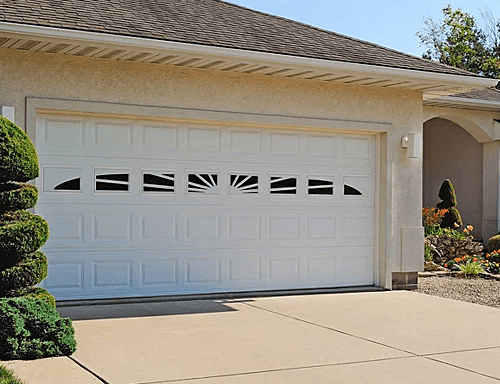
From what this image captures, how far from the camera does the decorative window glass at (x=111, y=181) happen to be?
394 inches

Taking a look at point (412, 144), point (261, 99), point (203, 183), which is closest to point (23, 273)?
point (203, 183)

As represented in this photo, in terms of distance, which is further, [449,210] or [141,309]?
[449,210]

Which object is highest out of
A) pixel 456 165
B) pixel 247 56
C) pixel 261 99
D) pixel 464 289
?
pixel 247 56

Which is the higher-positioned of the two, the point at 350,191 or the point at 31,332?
the point at 350,191

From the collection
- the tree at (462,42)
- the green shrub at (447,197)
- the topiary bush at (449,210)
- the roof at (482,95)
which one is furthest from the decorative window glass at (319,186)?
the tree at (462,42)

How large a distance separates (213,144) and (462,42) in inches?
1031

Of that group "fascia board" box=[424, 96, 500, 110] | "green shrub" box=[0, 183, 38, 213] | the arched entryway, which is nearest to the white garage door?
"green shrub" box=[0, 183, 38, 213]

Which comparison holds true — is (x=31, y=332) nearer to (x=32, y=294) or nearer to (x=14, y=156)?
(x=32, y=294)

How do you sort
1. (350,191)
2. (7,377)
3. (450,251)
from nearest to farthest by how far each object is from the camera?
(7,377), (350,191), (450,251)

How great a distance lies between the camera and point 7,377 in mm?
5785

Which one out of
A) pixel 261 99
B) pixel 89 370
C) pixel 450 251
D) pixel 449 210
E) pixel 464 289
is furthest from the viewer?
pixel 449 210

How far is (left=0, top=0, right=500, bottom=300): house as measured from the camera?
9.61 meters

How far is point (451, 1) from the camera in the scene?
112 ft

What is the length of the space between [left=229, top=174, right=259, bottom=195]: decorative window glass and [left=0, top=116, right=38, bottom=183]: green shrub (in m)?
3.79
